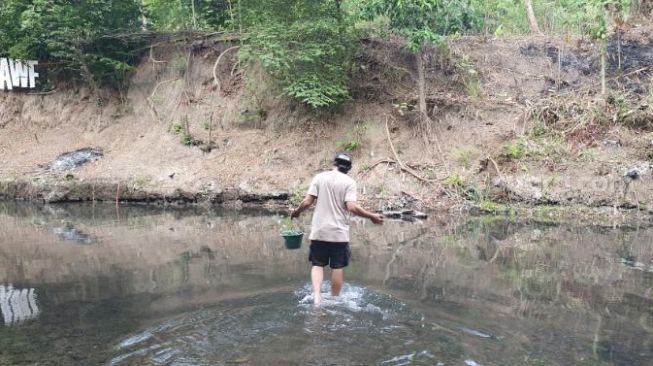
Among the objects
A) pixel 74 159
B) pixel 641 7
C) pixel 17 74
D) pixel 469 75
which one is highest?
pixel 641 7

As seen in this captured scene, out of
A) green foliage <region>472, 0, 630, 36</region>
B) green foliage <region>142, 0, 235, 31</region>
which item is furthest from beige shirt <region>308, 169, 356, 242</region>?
green foliage <region>142, 0, 235, 31</region>

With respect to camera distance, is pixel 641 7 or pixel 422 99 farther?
pixel 641 7

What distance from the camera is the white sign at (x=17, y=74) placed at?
22.5 m

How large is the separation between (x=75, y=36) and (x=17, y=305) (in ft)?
51.2

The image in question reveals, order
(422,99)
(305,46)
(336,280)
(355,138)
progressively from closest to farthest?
(336,280) < (305,46) < (422,99) < (355,138)

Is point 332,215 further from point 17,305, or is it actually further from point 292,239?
point 17,305

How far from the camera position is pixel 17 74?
22656mm

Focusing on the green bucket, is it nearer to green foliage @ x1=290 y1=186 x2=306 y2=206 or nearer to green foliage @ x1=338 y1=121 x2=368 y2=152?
green foliage @ x1=290 y1=186 x2=306 y2=206

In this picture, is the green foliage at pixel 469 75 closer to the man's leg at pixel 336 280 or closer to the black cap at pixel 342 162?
the black cap at pixel 342 162

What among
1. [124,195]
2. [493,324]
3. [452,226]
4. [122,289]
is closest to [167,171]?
[124,195]

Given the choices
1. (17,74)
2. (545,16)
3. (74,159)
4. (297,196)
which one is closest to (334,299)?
(297,196)

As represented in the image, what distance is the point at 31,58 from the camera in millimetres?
22578

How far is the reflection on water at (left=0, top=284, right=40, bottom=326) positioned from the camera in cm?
657

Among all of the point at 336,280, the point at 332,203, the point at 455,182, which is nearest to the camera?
the point at 332,203
